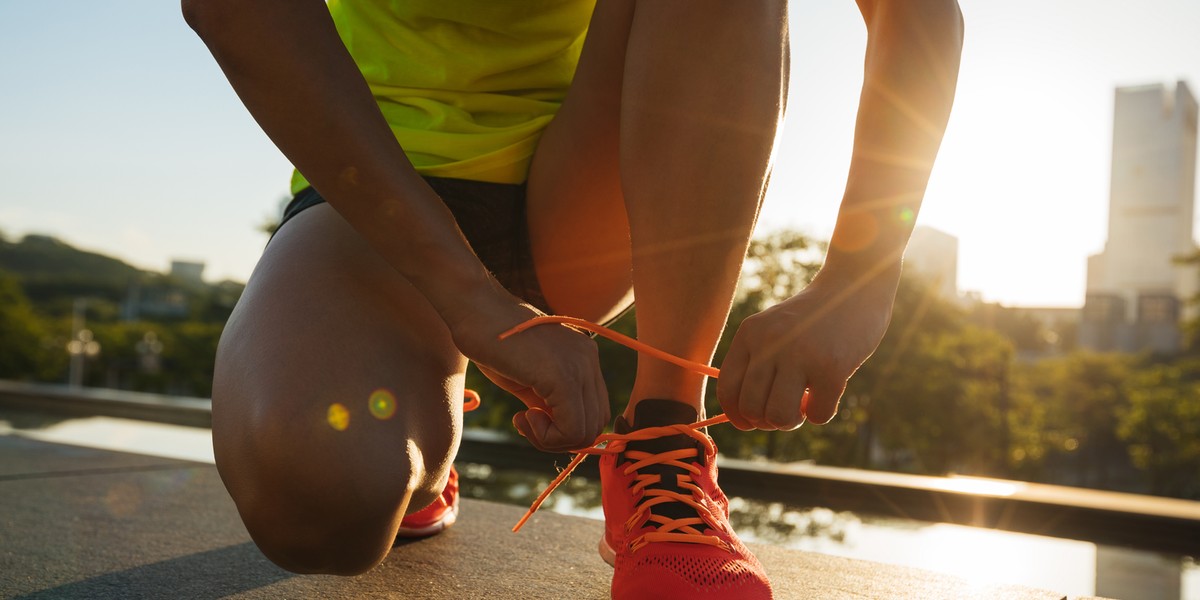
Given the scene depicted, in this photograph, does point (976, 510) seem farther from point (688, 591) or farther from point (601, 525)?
point (688, 591)

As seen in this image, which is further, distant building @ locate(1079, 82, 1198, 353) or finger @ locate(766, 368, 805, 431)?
distant building @ locate(1079, 82, 1198, 353)

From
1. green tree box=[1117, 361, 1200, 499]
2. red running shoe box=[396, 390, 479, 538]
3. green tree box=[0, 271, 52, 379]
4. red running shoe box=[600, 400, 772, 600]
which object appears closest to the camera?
red running shoe box=[600, 400, 772, 600]

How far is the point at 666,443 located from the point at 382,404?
337 millimetres

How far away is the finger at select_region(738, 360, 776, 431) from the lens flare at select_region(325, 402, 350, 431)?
1.44ft

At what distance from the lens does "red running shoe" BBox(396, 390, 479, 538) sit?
55.2 inches

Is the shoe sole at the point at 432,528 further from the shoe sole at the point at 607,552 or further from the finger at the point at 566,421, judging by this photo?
the finger at the point at 566,421

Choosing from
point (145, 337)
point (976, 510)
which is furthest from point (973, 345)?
point (145, 337)

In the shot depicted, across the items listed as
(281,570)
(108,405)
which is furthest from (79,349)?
(281,570)

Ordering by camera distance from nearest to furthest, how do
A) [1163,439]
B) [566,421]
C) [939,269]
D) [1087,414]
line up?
1. [566,421]
2. [939,269]
3. [1163,439]
4. [1087,414]

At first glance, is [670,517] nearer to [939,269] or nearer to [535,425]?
[535,425]

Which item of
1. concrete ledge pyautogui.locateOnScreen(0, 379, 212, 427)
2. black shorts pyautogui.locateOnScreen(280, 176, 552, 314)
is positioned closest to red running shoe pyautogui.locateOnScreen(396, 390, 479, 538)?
black shorts pyautogui.locateOnScreen(280, 176, 552, 314)

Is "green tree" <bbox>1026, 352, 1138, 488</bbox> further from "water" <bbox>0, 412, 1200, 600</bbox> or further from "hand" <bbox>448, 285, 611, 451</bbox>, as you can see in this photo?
"hand" <bbox>448, 285, 611, 451</bbox>

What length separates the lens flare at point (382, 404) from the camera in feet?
3.19

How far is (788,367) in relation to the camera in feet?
2.58
